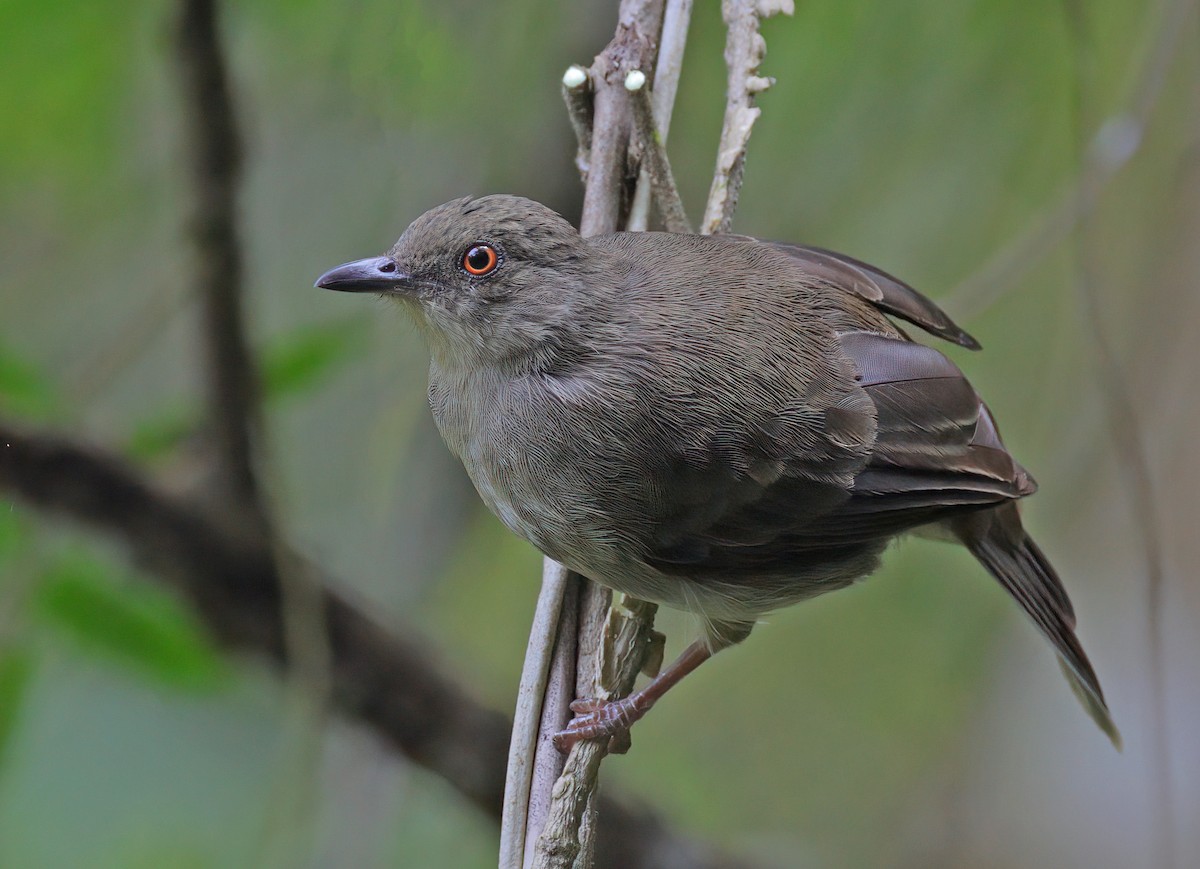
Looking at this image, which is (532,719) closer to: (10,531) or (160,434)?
(160,434)

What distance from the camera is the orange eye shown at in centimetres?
245

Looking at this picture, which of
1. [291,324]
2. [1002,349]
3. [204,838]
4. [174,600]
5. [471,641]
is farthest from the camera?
[1002,349]

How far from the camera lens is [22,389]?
105 inches

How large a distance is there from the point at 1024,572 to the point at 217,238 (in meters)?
2.37

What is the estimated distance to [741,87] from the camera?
2840 mm

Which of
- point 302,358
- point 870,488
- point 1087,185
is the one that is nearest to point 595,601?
point 870,488

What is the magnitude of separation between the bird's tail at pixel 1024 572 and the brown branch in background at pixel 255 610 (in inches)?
57.0

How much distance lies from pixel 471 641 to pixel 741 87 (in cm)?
208

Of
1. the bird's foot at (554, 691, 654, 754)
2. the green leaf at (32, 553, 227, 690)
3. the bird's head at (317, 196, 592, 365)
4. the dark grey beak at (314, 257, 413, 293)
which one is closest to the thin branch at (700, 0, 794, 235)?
the bird's head at (317, 196, 592, 365)

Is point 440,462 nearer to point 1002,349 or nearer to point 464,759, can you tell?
point 464,759

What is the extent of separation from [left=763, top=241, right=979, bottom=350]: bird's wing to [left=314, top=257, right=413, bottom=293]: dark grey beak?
1023mm

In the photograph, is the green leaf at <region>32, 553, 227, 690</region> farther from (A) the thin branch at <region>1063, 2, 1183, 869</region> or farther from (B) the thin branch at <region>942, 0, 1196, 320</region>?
(A) the thin branch at <region>1063, 2, 1183, 869</region>

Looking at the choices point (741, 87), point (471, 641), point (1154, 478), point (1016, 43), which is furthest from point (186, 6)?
point (1154, 478)

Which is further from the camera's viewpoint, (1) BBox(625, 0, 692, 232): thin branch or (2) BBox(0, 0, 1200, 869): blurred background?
(2) BBox(0, 0, 1200, 869): blurred background
